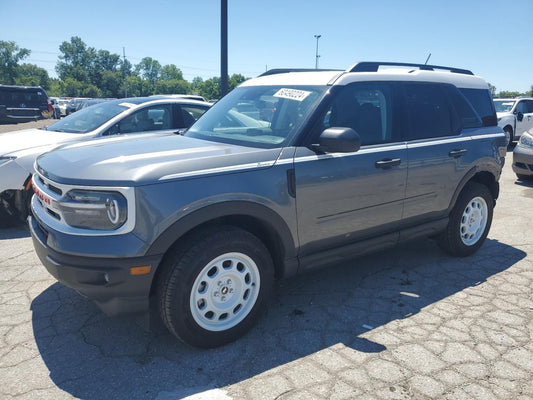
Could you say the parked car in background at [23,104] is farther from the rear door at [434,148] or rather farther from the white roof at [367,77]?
the rear door at [434,148]

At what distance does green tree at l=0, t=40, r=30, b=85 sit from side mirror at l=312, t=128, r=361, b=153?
10503 cm

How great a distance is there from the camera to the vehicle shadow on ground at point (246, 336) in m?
2.53

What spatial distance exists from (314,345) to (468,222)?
2.57 meters

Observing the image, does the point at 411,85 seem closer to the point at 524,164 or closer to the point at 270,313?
the point at 270,313

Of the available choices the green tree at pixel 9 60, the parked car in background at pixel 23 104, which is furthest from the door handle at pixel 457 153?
the green tree at pixel 9 60

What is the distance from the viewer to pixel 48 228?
260 centimetres

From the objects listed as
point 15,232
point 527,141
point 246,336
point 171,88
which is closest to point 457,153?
point 246,336

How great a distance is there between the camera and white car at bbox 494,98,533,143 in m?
13.3

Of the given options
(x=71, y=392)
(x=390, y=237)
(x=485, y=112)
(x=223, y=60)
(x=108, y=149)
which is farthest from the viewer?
(x=223, y=60)

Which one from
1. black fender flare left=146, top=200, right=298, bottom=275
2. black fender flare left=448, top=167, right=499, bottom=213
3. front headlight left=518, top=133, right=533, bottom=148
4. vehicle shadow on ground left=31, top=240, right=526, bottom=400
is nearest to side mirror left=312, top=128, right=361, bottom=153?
black fender flare left=146, top=200, right=298, bottom=275

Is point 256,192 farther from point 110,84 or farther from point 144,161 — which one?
point 110,84

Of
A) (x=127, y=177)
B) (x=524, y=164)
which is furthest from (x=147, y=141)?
(x=524, y=164)

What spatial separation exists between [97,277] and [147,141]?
134 centimetres

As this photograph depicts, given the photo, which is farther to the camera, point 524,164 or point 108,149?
point 524,164
